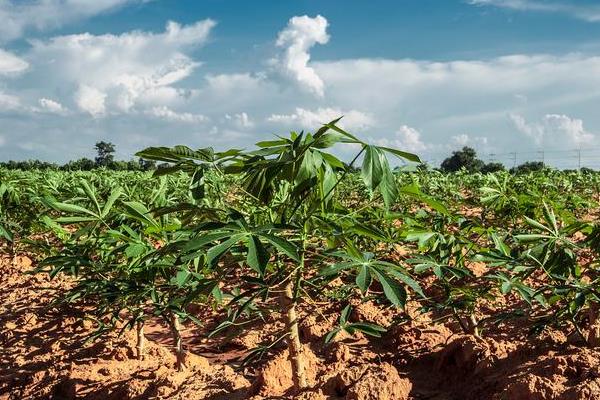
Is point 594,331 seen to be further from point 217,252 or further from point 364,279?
point 217,252

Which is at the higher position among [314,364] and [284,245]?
[284,245]

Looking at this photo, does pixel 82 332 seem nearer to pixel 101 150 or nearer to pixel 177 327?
pixel 177 327

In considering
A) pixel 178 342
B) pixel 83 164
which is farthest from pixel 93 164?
pixel 178 342

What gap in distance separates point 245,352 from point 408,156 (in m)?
2.47

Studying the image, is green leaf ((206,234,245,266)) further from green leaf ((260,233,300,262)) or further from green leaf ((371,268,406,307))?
green leaf ((371,268,406,307))

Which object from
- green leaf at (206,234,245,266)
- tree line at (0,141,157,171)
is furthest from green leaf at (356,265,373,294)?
tree line at (0,141,157,171)

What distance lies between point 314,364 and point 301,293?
0.81 metres

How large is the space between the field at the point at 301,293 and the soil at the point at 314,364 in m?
0.01

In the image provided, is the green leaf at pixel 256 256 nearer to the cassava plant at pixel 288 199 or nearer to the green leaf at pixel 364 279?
the cassava plant at pixel 288 199

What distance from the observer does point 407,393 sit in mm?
2268

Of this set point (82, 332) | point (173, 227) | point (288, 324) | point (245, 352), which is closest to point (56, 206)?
point (173, 227)

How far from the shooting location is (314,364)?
2.76 metres

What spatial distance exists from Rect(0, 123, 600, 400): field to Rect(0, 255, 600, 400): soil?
0.01 m

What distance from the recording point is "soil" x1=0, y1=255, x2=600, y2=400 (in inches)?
84.0
